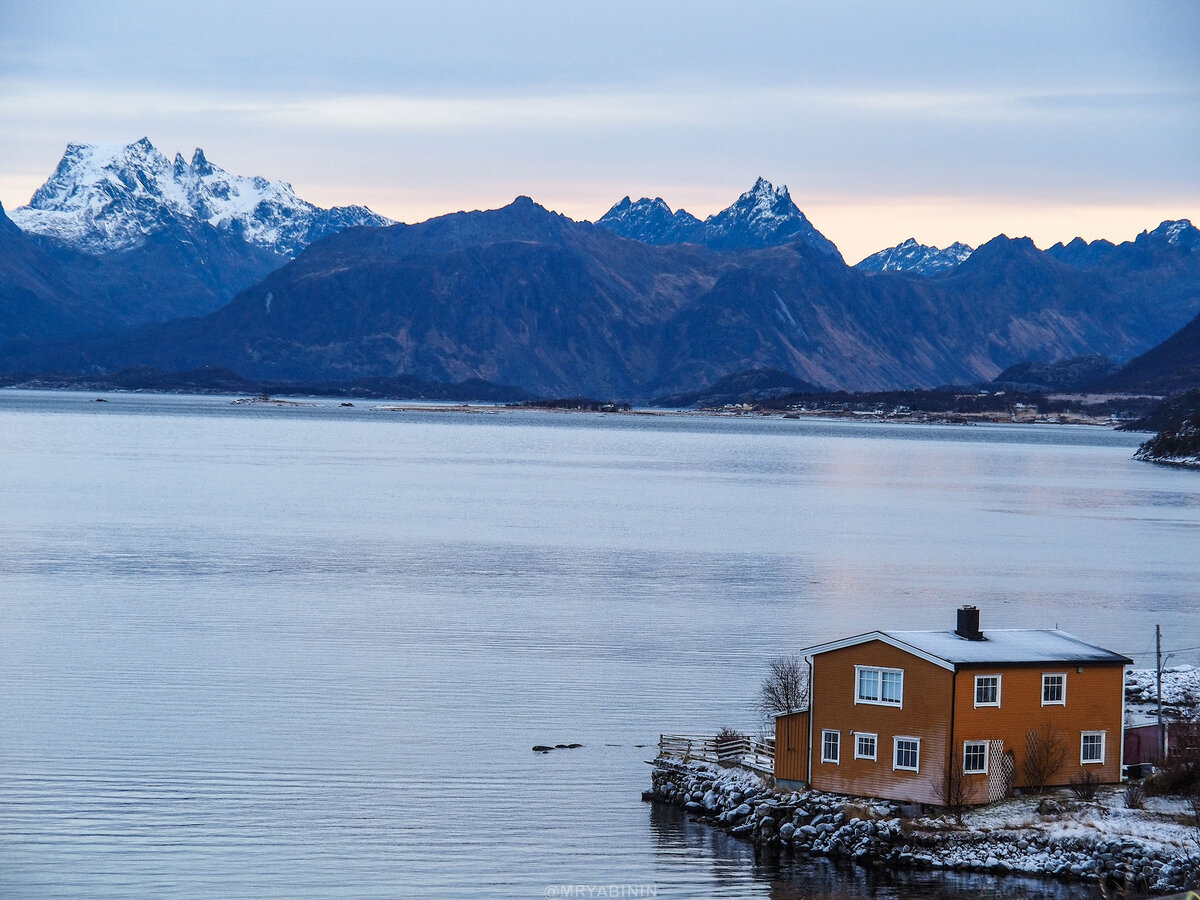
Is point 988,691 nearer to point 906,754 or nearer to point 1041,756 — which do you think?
point 1041,756

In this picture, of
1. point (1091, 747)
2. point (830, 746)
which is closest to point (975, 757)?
point (1091, 747)

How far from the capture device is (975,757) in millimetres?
27984

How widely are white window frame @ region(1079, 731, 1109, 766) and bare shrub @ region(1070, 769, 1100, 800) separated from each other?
180mm

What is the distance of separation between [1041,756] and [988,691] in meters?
1.70

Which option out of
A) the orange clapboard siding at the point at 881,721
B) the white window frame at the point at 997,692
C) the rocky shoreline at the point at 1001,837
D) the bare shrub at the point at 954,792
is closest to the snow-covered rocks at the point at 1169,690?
the rocky shoreline at the point at 1001,837

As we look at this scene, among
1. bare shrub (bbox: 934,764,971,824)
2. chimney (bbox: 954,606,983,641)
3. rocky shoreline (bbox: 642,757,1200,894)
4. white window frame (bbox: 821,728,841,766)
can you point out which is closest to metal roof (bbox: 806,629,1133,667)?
chimney (bbox: 954,606,983,641)

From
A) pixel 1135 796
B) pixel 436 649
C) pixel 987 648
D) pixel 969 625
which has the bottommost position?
pixel 436 649

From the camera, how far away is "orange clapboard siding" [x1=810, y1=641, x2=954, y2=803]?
2786cm

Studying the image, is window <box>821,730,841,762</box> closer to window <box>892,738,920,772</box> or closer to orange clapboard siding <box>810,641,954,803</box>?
orange clapboard siding <box>810,641,954,803</box>

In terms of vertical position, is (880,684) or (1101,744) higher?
(880,684)

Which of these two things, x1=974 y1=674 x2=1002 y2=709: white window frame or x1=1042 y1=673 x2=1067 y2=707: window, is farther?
x1=1042 y1=673 x2=1067 y2=707: window

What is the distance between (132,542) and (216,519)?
14.3 meters

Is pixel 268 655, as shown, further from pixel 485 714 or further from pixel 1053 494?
pixel 1053 494

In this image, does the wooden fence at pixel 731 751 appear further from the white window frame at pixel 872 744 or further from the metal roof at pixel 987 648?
the metal roof at pixel 987 648
